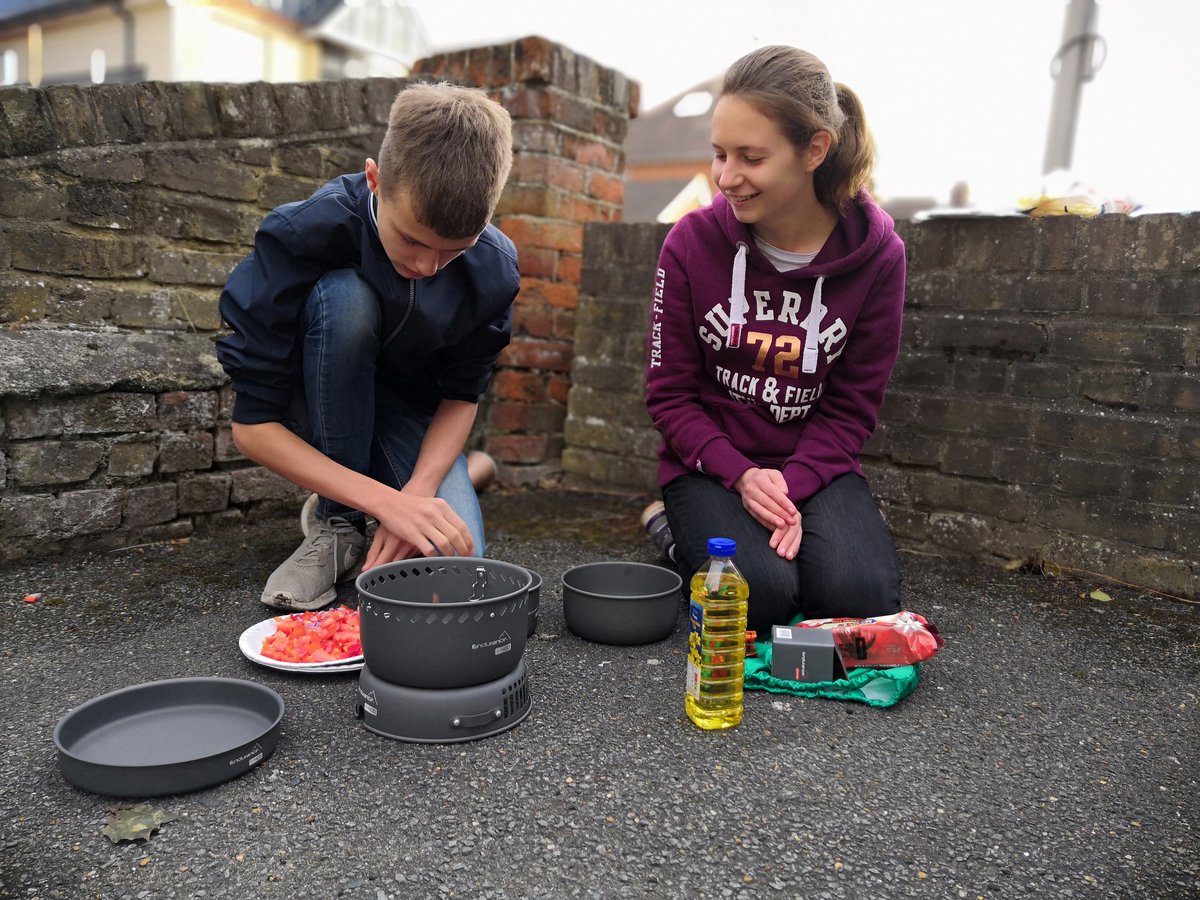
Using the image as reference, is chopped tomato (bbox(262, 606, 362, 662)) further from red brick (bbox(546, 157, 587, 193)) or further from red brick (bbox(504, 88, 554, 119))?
red brick (bbox(504, 88, 554, 119))

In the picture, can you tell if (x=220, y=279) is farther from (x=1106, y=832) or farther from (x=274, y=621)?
(x=1106, y=832)

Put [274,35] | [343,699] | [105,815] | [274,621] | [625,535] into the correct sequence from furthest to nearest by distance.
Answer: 1. [274,35]
2. [625,535]
3. [274,621]
4. [343,699]
5. [105,815]

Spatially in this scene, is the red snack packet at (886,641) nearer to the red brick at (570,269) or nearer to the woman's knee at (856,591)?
the woman's knee at (856,591)

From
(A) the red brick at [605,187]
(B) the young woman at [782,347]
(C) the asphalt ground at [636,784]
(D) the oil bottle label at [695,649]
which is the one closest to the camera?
(C) the asphalt ground at [636,784]

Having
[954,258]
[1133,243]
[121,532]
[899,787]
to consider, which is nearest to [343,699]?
[899,787]

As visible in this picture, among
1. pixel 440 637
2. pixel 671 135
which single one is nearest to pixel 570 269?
pixel 440 637

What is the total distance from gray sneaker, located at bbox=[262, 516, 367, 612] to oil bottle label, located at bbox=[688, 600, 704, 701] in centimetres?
103

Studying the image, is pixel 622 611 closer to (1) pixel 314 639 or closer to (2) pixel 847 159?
(1) pixel 314 639

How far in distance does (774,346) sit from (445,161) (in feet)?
3.34

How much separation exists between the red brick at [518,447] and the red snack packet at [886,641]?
6.46 ft

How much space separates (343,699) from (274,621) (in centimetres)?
32

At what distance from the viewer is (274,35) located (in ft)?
59.2

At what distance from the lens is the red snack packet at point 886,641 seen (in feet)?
6.31

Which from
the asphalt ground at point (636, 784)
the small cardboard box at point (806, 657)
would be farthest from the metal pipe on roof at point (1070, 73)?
the small cardboard box at point (806, 657)
